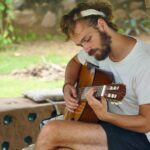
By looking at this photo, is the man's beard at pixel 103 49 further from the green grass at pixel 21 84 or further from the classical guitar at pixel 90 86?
the green grass at pixel 21 84

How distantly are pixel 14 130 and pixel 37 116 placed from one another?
0.20m

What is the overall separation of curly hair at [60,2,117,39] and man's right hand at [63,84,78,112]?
36cm

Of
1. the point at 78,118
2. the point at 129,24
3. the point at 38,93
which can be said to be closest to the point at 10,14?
the point at 129,24

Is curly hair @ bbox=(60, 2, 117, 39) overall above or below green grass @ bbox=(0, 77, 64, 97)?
above

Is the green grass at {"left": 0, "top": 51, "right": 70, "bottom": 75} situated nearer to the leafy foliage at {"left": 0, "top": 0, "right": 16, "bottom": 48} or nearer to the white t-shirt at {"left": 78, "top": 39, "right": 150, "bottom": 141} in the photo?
the leafy foliage at {"left": 0, "top": 0, "right": 16, "bottom": 48}

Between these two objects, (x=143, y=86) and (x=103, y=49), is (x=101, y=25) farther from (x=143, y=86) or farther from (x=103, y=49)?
(x=143, y=86)

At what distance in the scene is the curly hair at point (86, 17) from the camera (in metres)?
2.95

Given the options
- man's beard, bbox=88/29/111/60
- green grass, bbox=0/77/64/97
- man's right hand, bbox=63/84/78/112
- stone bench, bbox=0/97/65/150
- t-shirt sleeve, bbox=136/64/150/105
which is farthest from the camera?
green grass, bbox=0/77/64/97

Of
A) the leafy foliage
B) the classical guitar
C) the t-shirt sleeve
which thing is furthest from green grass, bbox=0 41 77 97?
the t-shirt sleeve

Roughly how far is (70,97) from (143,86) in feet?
2.00

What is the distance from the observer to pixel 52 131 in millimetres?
2928

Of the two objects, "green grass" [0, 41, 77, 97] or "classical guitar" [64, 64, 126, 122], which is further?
"green grass" [0, 41, 77, 97]

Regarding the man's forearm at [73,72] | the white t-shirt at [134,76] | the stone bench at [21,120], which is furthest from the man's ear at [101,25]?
the stone bench at [21,120]

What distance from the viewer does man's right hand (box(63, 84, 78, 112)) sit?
3.14 meters
